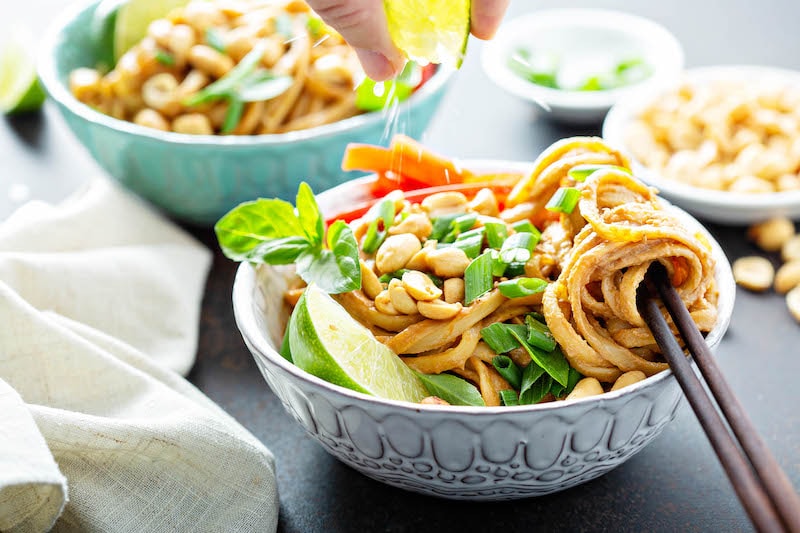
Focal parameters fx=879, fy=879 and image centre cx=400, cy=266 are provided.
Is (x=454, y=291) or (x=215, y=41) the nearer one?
(x=454, y=291)

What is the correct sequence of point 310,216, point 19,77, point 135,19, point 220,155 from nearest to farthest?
point 310,216, point 220,155, point 135,19, point 19,77

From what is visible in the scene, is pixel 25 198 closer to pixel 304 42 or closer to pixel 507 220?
pixel 304 42

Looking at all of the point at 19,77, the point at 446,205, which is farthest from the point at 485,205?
the point at 19,77

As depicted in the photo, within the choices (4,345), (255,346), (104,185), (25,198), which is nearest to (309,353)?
(255,346)

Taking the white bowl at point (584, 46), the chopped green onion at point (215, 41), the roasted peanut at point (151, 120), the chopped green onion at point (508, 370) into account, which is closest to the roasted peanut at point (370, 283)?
the chopped green onion at point (508, 370)

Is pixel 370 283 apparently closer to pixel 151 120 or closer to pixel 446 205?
pixel 446 205

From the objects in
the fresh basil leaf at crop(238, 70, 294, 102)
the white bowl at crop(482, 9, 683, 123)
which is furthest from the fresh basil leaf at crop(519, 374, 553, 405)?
the white bowl at crop(482, 9, 683, 123)

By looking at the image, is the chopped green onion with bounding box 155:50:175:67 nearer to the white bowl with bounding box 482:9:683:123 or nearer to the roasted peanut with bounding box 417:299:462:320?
the white bowl with bounding box 482:9:683:123
